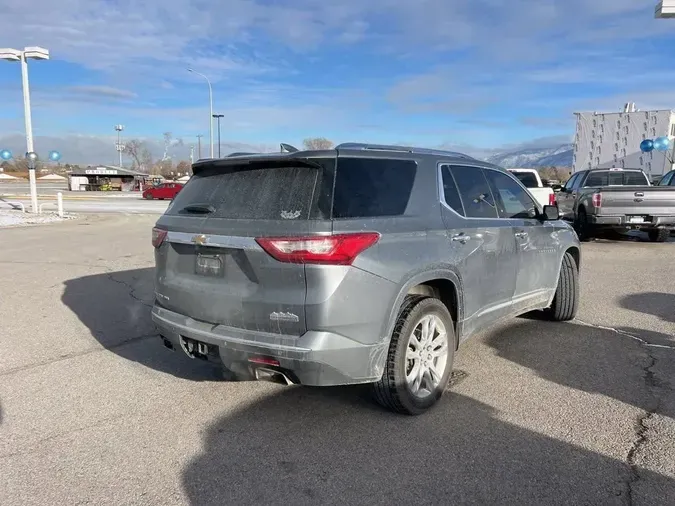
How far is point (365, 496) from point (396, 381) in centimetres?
89

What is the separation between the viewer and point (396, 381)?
11.9 feet

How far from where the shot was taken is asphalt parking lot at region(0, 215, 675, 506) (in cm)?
296

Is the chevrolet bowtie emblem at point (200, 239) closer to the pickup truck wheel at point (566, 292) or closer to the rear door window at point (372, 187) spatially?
the rear door window at point (372, 187)

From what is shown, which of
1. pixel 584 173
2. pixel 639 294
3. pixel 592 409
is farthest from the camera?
pixel 584 173

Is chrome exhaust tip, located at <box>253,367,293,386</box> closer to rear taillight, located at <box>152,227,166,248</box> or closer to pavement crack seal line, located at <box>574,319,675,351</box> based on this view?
rear taillight, located at <box>152,227,166,248</box>

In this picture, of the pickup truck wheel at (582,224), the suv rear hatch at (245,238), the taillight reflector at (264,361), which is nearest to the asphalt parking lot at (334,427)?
the taillight reflector at (264,361)

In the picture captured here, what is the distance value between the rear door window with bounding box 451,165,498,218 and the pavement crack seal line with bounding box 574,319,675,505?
1816mm

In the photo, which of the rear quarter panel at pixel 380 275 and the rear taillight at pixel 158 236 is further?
the rear taillight at pixel 158 236

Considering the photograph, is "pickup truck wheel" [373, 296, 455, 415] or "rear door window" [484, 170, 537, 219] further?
"rear door window" [484, 170, 537, 219]

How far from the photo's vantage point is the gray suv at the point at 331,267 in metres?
3.25

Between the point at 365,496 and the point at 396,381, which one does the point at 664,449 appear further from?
the point at 365,496

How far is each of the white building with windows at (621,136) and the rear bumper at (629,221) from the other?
67412 millimetres

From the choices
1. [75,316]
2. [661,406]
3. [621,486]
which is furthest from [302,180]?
[75,316]

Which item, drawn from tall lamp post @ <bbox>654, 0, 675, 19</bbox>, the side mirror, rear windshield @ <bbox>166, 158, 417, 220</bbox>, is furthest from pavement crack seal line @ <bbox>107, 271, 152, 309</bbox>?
tall lamp post @ <bbox>654, 0, 675, 19</bbox>
